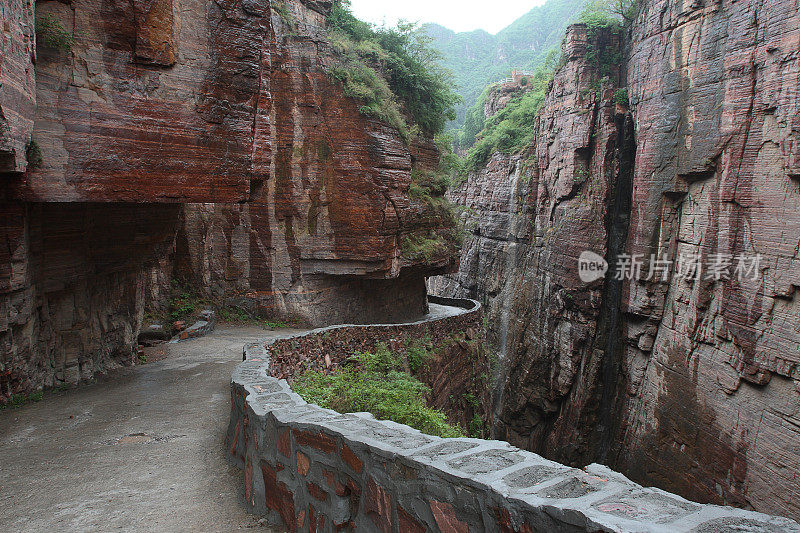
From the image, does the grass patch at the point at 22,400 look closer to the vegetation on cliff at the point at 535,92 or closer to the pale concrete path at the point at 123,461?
the pale concrete path at the point at 123,461

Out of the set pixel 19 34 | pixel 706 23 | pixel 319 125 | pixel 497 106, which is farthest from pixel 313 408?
pixel 497 106

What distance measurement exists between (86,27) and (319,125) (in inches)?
330

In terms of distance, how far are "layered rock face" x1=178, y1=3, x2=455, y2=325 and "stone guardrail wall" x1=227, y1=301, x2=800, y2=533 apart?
35.4ft

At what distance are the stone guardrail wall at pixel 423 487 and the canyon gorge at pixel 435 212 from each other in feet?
15.4

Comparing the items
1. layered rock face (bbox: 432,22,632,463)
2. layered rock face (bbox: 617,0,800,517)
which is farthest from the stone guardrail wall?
layered rock face (bbox: 432,22,632,463)

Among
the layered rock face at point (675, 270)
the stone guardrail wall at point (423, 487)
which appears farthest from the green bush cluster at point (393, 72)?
the stone guardrail wall at point (423, 487)

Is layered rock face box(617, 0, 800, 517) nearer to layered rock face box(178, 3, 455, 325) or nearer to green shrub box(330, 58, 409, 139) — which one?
layered rock face box(178, 3, 455, 325)

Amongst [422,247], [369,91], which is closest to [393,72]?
[369,91]

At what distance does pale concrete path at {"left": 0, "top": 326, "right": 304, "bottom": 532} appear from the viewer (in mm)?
3799

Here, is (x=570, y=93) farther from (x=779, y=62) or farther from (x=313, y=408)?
(x=313, y=408)

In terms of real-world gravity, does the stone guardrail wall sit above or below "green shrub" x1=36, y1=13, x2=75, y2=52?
below

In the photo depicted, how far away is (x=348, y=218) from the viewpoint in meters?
14.7

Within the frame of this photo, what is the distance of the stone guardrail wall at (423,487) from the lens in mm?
1721

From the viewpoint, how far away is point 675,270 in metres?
17.7
